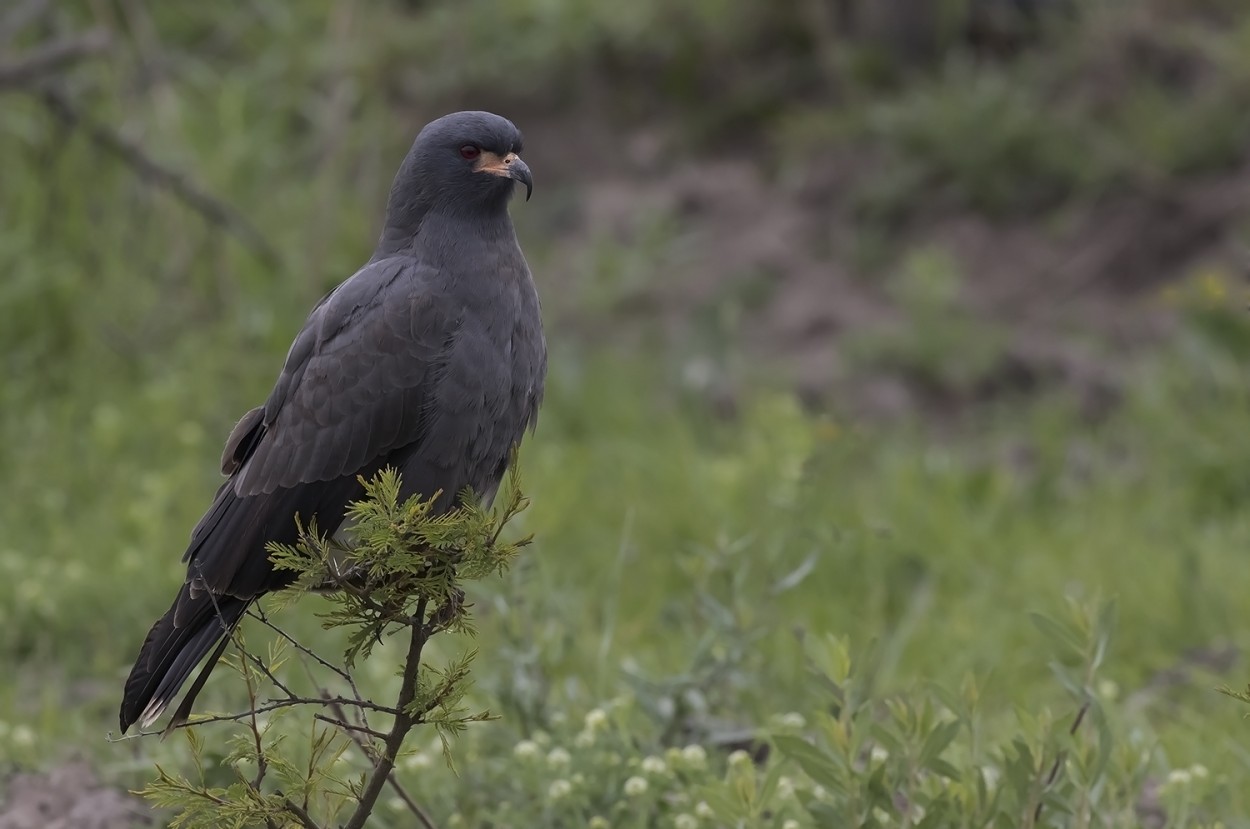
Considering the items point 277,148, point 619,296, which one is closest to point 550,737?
point 619,296

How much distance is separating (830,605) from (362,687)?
1508 mm

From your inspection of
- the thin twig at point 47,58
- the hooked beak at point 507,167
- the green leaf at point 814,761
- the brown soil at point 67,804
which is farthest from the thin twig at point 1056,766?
the thin twig at point 47,58

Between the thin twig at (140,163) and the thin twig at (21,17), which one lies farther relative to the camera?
the thin twig at (21,17)

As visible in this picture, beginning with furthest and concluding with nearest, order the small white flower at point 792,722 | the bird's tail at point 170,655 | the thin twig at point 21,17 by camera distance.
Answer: the thin twig at point 21,17, the small white flower at point 792,722, the bird's tail at point 170,655

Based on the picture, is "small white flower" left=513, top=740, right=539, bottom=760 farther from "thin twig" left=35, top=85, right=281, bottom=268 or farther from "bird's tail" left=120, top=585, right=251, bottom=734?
"thin twig" left=35, top=85, right=281, bottom=268

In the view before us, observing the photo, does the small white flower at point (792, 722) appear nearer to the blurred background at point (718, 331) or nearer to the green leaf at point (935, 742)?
the blurred background at point (718, 331)

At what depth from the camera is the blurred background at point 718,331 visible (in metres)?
4.40

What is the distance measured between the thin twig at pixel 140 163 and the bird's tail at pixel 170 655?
334 cm

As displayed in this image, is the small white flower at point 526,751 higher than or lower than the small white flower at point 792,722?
higher

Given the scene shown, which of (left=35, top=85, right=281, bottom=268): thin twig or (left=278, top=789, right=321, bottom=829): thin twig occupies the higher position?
(left=35, top=85, right=281, bottom=268): thin twig

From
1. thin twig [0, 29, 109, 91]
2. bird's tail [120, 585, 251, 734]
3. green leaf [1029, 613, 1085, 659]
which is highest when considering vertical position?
thin twig [0, 29, 109, 91]

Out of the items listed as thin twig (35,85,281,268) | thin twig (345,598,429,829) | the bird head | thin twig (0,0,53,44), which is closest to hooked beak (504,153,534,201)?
the bird head

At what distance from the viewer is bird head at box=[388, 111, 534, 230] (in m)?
3.52

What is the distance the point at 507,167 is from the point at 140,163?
10.4 ft
